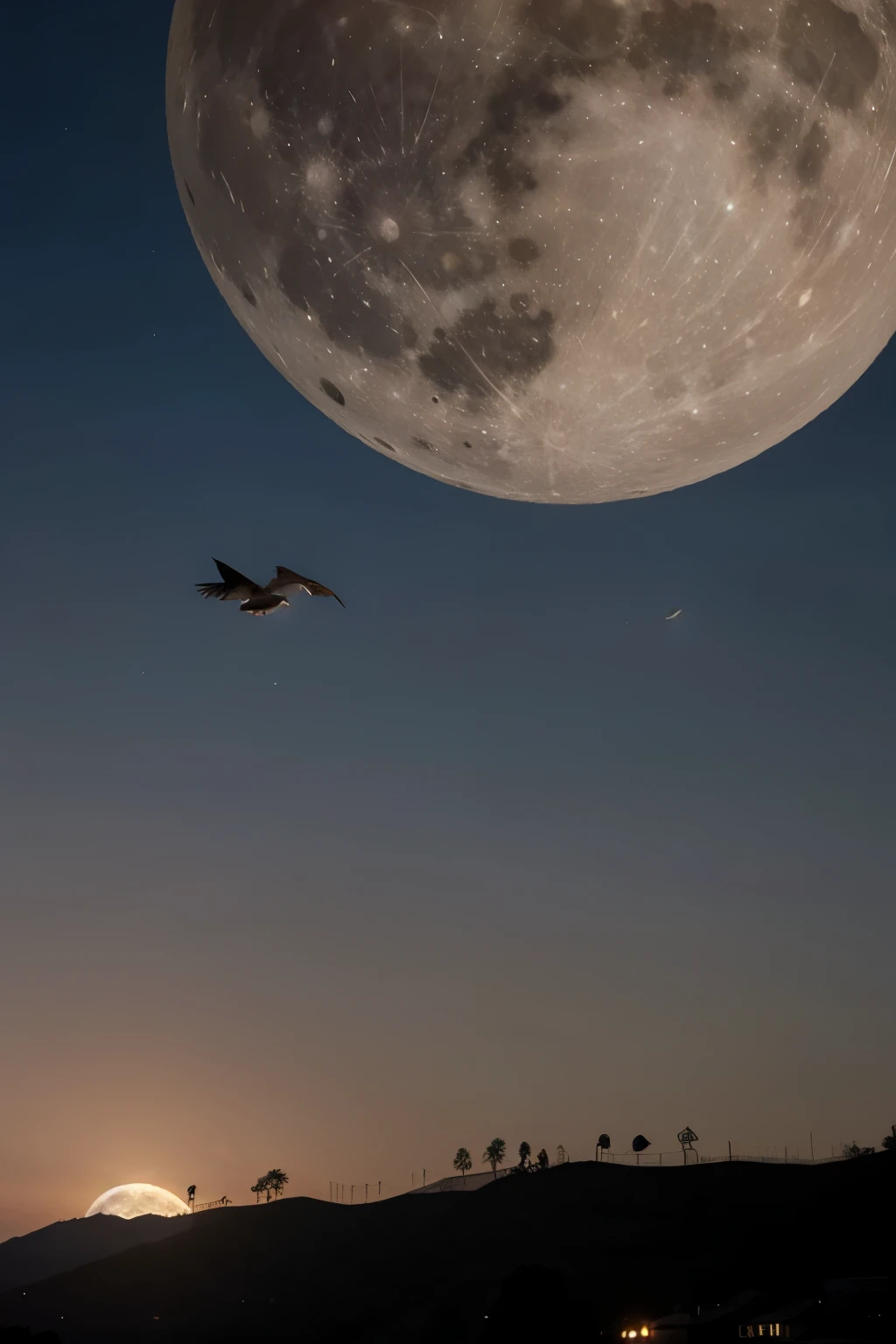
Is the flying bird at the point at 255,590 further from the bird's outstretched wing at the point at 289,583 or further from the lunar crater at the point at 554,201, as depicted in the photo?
the lunar crater at the point at 554,201

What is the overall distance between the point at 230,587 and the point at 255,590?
16 cm

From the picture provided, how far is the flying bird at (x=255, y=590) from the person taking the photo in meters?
6.53

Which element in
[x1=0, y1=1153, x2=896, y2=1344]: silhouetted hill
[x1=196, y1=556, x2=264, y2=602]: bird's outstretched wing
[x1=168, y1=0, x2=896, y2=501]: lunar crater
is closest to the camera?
[x1=168, y1=0, x2=896, y2=501]: lunar crater

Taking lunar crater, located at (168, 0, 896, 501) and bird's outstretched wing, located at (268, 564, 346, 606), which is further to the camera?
bird's outstretched wing, located at (268, 564, 346, 606)

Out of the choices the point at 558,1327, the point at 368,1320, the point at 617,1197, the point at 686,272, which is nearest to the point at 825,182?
the point at 686,272

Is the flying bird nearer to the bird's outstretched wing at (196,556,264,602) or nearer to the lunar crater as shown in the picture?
the bird's outstretched wing at (196,556,264,602)

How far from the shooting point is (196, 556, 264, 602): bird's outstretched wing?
6.51m

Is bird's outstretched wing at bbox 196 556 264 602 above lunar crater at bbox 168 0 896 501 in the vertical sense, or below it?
above

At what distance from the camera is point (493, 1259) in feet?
254

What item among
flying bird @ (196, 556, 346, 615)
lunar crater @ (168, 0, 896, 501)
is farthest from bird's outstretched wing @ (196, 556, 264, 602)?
lunar crater @ (168, 0, 896, 501)

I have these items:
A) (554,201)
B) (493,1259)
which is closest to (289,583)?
(554,201)

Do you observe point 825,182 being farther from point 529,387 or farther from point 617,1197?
point 617,1197

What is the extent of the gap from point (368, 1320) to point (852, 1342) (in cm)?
4869

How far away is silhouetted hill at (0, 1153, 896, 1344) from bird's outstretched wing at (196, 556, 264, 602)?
4514 cm
